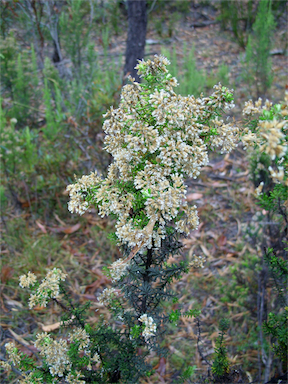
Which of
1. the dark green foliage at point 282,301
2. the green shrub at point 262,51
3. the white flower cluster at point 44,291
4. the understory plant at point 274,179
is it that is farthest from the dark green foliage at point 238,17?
the white flower cluster at point 44,291

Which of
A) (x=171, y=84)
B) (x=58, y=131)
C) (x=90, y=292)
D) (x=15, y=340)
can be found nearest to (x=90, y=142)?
(x=58, y=131)

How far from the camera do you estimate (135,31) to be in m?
4.27

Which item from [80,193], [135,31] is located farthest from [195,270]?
[135,31]

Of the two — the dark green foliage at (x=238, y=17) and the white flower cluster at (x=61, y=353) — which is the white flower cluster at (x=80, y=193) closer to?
the white flower cluster at (x=61, y=353)

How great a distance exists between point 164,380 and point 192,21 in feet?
27.1

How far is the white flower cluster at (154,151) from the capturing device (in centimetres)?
125

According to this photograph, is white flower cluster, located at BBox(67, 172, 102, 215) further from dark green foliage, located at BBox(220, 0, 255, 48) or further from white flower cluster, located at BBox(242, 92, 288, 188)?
dark green foliage, located at BBox(220, 0, 255, 48)

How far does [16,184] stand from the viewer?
368 cm

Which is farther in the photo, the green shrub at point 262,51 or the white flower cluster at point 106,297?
the green shrub at point 262,51

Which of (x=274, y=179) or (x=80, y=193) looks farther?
(x=80, y=193)

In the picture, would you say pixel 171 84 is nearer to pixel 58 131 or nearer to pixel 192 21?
pixel 58 131

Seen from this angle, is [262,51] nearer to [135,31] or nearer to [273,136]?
[135,31]

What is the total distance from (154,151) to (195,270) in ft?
6.93

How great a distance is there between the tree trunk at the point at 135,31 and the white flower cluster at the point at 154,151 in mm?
3034
